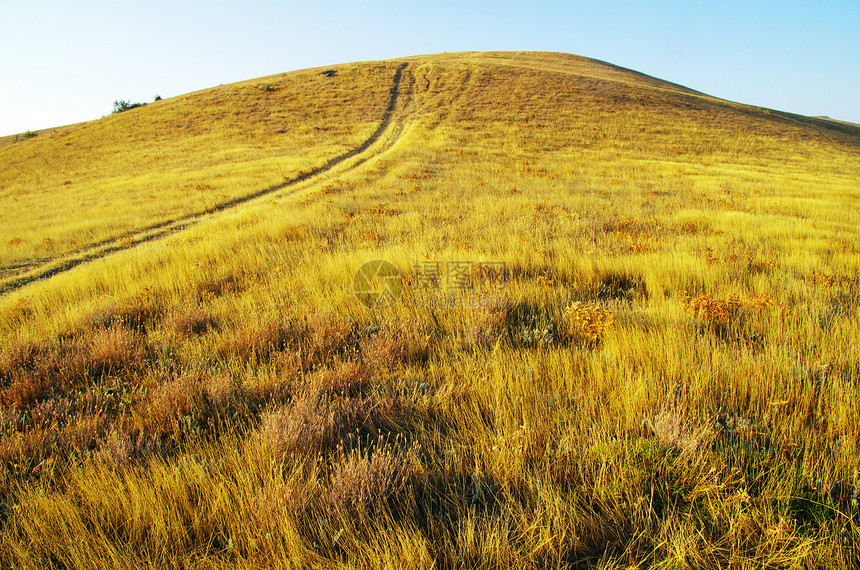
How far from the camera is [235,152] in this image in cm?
2634

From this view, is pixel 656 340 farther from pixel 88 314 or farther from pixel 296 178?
pixel 296 178

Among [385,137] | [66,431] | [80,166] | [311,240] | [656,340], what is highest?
[385,137]

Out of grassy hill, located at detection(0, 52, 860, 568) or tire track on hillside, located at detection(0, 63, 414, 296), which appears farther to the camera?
tire track on hillside, located at detection(0, 63, 414, 296)

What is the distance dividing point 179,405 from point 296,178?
60.2 feet

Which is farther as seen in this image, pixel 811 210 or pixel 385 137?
pixel 385 137

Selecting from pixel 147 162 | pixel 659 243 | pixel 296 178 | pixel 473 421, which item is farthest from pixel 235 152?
pixel 473 421

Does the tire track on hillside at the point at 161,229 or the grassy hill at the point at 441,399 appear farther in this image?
the tire track on hillside at the point at 161,229

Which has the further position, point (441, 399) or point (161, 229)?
point (161, 229)

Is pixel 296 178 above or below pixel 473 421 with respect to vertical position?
above

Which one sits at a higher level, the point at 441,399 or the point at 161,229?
the point at 161,229

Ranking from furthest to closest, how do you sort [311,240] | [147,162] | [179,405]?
1. [147,162]
2. [311,240]
3. [179,405]

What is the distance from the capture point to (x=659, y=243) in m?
7.45

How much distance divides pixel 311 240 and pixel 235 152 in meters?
23.1

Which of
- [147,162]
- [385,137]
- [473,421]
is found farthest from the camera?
[385,137]
